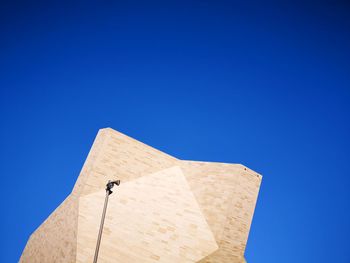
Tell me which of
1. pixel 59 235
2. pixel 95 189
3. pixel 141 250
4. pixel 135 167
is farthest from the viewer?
pixel 135 167

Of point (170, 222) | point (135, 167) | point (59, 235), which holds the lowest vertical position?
point (59, 235)

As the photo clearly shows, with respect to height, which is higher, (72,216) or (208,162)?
(208,162)

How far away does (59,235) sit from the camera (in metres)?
13.1

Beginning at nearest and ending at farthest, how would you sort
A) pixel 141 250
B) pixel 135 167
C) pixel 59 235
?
pixel 141 250, pixel 59 235, pixel 135 167

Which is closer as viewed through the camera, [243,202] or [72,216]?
[72,216]

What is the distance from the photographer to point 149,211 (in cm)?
1365

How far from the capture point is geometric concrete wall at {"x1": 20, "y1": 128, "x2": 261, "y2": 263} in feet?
40.2

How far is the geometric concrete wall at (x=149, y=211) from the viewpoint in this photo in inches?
482

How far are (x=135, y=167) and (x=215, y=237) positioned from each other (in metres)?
5.91

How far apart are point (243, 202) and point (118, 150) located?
7.79 m

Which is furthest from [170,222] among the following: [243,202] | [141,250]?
[243,202]

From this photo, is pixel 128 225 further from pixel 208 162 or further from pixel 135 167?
pixel 208 162

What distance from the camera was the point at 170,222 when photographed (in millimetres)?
13477

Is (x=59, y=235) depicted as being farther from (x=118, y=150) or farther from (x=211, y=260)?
(x=211, y=260)
